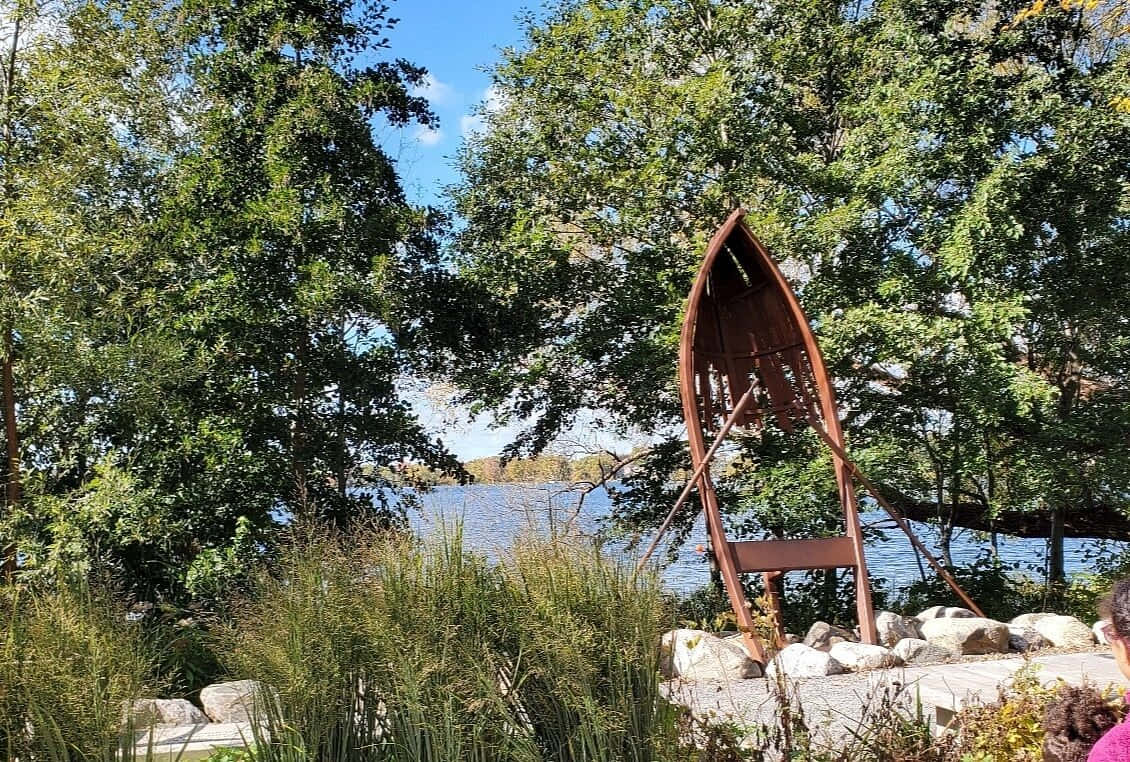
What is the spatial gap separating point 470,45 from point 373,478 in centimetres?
417

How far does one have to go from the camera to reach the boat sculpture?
523cm

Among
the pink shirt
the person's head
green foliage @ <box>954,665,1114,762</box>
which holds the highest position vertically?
the person's head

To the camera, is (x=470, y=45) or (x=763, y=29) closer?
(x=763, y=29)

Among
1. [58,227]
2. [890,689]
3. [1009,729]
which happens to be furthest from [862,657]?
[58,227]

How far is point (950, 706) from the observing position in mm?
3000

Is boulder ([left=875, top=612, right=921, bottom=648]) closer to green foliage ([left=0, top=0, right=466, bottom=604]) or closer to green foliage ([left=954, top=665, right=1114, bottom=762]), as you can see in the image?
green foliage ([left=954, top=665, right=1114, bottom=762])

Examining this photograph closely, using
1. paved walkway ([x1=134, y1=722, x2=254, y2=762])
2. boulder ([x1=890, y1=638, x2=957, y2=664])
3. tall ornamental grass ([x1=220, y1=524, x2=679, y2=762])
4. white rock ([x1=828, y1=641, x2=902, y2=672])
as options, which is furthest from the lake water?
boulder ([x1=890, y1=638, x2=957, y2=664])

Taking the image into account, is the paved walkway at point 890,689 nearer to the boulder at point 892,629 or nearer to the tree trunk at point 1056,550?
the boulder at point 892,629

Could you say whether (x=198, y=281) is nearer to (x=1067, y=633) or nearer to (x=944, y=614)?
(x=944, y=614)

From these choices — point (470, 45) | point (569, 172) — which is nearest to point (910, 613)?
point (569, 172)

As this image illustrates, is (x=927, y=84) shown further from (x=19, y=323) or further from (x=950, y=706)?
(x=19, y=323)

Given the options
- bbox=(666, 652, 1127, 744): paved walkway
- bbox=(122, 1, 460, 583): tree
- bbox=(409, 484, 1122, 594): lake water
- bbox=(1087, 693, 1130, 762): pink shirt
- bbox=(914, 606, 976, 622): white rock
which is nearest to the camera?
bbox=(1087, 693, 1130, 762): pink shirt

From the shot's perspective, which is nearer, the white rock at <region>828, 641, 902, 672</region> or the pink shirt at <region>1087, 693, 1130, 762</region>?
the pink shirt at <region>1087, 693, 1130, 762</region>

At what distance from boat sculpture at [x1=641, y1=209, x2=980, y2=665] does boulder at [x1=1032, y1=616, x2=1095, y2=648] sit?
0.49 metres
